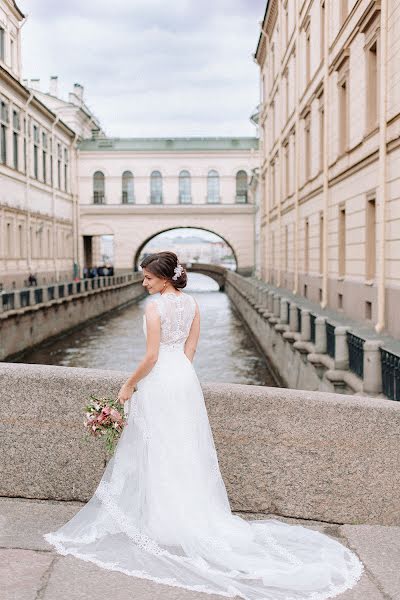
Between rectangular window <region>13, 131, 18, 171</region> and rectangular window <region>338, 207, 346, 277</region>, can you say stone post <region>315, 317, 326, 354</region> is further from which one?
rectangular window <region>13, 131, 18, 171</region>

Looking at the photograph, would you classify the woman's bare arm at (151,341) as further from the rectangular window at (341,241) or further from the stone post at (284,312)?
the rectangular window at (341,241)

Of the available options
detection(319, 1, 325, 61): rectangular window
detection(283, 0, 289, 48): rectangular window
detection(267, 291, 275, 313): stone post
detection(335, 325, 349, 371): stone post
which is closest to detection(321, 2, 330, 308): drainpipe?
detection(319, 1, 325, 61): rectangular window

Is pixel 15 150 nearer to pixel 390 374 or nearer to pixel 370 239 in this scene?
pixel 370 239

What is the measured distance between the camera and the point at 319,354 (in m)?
10.9

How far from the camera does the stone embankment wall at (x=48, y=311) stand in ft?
68.2

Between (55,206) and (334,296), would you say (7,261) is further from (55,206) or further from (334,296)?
(334,296)

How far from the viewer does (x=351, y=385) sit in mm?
8617

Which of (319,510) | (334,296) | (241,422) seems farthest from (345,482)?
(334,296)

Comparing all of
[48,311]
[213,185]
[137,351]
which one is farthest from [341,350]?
[213,185]

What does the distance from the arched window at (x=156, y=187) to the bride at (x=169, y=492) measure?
50513mm

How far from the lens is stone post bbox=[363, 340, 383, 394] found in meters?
7.82

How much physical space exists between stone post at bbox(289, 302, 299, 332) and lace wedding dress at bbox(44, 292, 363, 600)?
10.5m

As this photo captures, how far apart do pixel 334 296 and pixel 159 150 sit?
38.3m

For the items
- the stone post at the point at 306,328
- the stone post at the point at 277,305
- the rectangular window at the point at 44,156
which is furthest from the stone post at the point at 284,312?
the rectangular window at the point at 44,156
